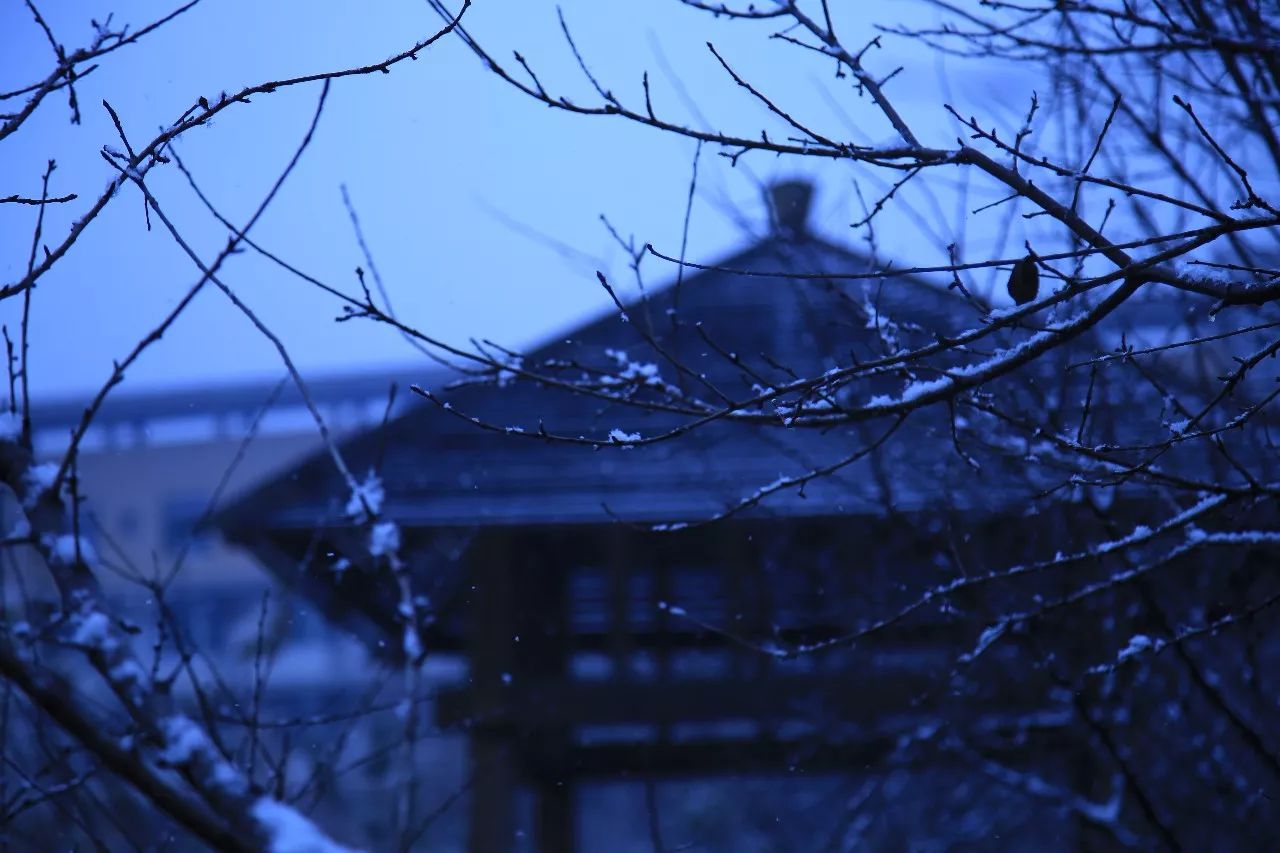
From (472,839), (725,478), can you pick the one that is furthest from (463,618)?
(725,478)

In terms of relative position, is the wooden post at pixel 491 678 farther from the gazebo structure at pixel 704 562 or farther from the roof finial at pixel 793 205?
the roof finial at pixel 793 205

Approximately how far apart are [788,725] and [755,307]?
8.85 ft

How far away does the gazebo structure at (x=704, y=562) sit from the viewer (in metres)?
4.88

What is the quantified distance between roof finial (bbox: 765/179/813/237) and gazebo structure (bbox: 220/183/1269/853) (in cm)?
2

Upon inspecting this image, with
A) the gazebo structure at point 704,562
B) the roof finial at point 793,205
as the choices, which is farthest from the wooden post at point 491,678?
the roof finial at point 793,205

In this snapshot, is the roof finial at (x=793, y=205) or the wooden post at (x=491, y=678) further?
the wooden post at (x=491, y=678)

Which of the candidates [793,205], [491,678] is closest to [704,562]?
[491,678]

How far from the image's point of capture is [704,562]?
7.71 metres

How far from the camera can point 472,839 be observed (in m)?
6.31

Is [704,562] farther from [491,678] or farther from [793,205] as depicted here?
[793,205]

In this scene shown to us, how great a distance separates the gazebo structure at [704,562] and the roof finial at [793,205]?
0.08ft

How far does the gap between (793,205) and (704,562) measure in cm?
354

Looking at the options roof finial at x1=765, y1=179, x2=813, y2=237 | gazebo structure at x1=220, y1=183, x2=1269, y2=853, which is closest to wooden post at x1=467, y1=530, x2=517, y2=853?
gazebo structure at x1=220, y1=183, x2=1269, y2=853

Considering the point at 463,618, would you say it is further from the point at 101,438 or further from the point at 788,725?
the point at 101,438
